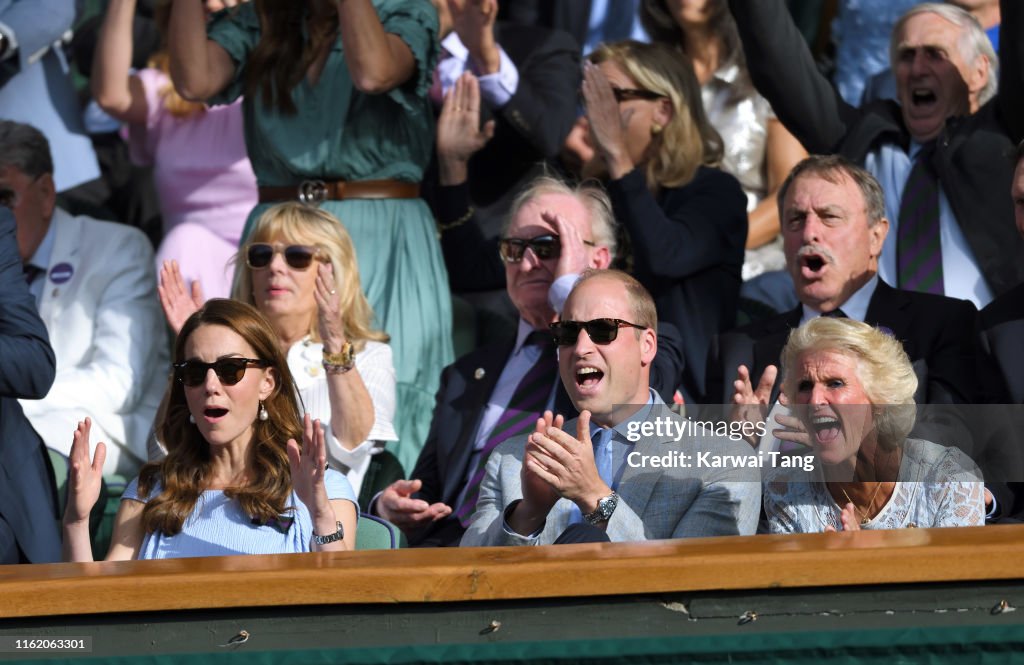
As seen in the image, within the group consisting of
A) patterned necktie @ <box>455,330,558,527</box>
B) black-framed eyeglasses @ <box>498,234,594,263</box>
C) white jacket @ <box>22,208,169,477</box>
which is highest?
black-framed eyeglasses @ <box>498,234,594,263</box>

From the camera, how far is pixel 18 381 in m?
4.26

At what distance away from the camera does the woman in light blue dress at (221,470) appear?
3.78 meters

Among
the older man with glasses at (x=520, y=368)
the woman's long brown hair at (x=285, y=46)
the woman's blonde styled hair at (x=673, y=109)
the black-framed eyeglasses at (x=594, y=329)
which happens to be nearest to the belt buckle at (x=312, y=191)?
the woman's long brown hair at (x=285, y=46)

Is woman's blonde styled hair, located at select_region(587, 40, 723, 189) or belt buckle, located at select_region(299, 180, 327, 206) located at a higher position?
woman's blonde styled hair, located at select_region(587, 40, 723, 189)

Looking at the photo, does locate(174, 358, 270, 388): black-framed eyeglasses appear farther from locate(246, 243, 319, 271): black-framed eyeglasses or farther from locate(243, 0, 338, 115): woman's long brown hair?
locate(243, 0, 338, 115): woman's long brown hair

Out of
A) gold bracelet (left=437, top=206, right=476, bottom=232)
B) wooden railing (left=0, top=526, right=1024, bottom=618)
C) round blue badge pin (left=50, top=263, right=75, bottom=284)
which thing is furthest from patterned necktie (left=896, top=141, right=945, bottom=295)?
round blue badge pin (left=50, top=263, right=75, bottom=284)

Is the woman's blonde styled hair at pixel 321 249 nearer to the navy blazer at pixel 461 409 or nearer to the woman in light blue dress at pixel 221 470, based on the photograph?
the navy blazer at pixel 461 409

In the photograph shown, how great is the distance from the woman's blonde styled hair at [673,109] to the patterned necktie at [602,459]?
138 cm

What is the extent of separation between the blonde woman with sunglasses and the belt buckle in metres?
0.27

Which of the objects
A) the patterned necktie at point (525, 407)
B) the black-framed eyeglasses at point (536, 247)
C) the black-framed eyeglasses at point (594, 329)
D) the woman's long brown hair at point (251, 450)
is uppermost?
the black-framed eyeglasses at point (594, 329)

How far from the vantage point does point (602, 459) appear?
3.89m

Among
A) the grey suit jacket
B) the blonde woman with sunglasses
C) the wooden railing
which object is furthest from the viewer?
the blonde woman with sunglasses

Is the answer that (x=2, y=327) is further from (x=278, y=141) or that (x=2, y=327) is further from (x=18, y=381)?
(x=278, y=141)

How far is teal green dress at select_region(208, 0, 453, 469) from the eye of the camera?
17.3 ft
